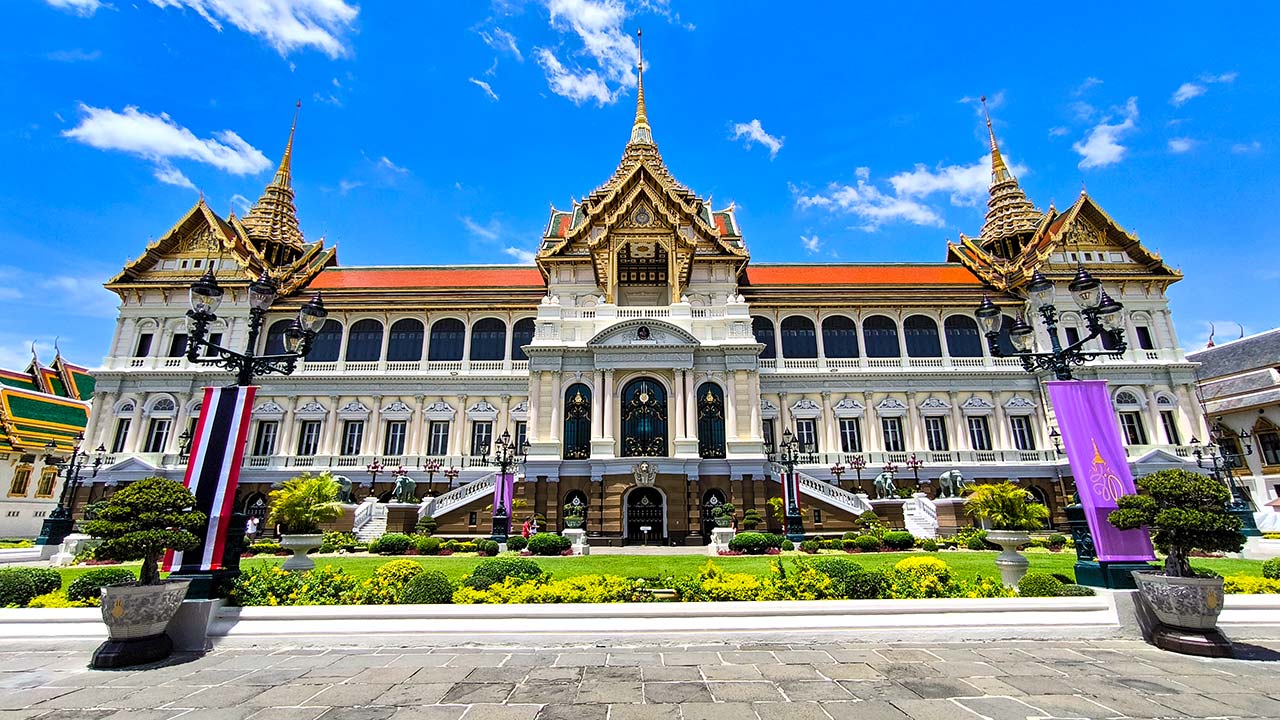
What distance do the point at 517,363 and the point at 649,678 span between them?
90.9 feet

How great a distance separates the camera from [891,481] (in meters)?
26.5

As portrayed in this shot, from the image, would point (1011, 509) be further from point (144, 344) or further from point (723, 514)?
point (144, 344)

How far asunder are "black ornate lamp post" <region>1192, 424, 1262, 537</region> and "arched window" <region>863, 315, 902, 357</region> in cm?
1397

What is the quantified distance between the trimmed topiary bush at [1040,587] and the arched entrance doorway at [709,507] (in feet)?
49.6

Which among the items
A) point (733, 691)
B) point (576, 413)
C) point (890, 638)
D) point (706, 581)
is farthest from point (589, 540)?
point (733, 691)

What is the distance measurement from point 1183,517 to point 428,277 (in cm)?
3851

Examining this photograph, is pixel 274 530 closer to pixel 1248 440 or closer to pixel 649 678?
pixel 649 678

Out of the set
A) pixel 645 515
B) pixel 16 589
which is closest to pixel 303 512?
pixel 16 589

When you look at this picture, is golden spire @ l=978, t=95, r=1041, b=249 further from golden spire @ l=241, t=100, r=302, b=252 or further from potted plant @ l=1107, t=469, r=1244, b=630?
golden spire @ l=241, t=100, r=302, b=252

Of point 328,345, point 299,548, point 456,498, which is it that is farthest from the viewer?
point 328,345

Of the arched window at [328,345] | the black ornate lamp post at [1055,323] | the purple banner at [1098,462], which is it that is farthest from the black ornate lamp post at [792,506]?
the arched window at [328,345]

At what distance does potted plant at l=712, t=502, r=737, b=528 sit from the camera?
22125mm

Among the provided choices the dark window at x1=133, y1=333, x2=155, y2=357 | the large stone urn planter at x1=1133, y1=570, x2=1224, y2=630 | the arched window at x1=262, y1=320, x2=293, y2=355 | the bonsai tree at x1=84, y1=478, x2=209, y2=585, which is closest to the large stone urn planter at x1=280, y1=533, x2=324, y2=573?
the bonsai tree at x1=84, y1=478, x2=209, y2=585

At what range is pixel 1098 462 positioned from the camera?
9664mm
